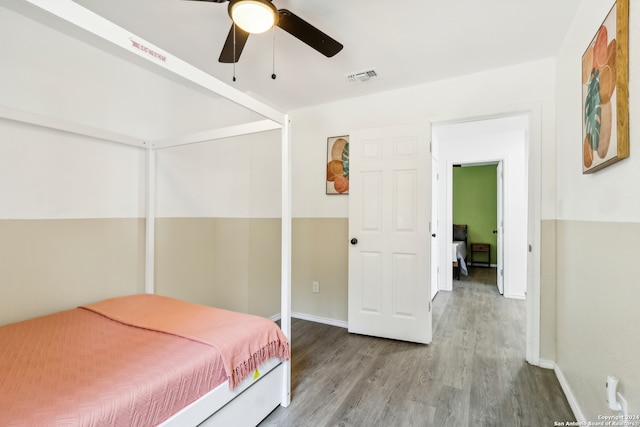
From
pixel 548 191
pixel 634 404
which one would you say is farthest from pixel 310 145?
pixel 634 404

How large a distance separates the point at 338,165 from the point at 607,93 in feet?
7.10

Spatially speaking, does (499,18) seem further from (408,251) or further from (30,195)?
(30,195)

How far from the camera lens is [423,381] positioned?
2.04 m

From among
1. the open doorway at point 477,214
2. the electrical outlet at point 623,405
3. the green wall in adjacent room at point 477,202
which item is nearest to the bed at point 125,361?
the electrical outlet at point 623,405

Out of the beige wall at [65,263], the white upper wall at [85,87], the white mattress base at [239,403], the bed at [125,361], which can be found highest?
the white upper wall at [85,87]

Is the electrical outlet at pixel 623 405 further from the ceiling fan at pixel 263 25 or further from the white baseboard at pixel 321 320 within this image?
the white baseboard at pixel 321 320

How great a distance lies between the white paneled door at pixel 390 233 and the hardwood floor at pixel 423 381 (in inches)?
8.4

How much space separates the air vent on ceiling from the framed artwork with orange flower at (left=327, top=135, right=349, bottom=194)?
59 cm

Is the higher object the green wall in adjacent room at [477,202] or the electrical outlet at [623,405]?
the green wall in adjacent room at [477,202]

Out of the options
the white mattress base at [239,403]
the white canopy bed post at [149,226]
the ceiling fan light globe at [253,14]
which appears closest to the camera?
the white mattress base at [239,403]

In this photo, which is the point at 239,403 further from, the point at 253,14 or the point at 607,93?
the point at 607,93

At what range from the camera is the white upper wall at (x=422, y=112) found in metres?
2.30

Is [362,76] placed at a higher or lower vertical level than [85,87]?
higher

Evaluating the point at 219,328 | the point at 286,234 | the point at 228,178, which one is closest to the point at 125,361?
the point at 219,328
